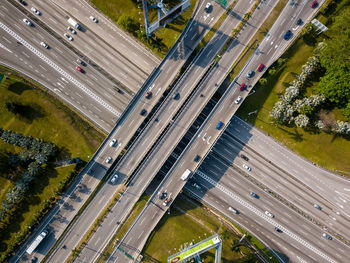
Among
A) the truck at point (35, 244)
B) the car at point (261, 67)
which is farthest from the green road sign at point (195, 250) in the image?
the car at point (261, 67)

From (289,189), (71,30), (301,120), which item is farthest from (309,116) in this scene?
(71,30)

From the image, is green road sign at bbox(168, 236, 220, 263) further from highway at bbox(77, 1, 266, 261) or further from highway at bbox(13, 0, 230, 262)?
highway at bbox(13, 0, 230, 262)

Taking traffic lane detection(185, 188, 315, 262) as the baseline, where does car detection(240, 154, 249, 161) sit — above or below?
above

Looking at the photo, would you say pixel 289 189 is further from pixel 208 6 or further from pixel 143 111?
pixel 208 6

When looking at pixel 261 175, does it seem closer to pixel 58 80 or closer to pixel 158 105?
pixel 158 105

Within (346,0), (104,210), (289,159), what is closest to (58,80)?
(104,210)

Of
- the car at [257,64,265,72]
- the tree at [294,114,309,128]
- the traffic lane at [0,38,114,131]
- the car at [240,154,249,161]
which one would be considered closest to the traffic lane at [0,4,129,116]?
the traffic lane at [0,38,114,131]

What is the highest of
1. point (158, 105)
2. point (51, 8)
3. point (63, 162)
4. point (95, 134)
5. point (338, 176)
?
point (338, 176)
